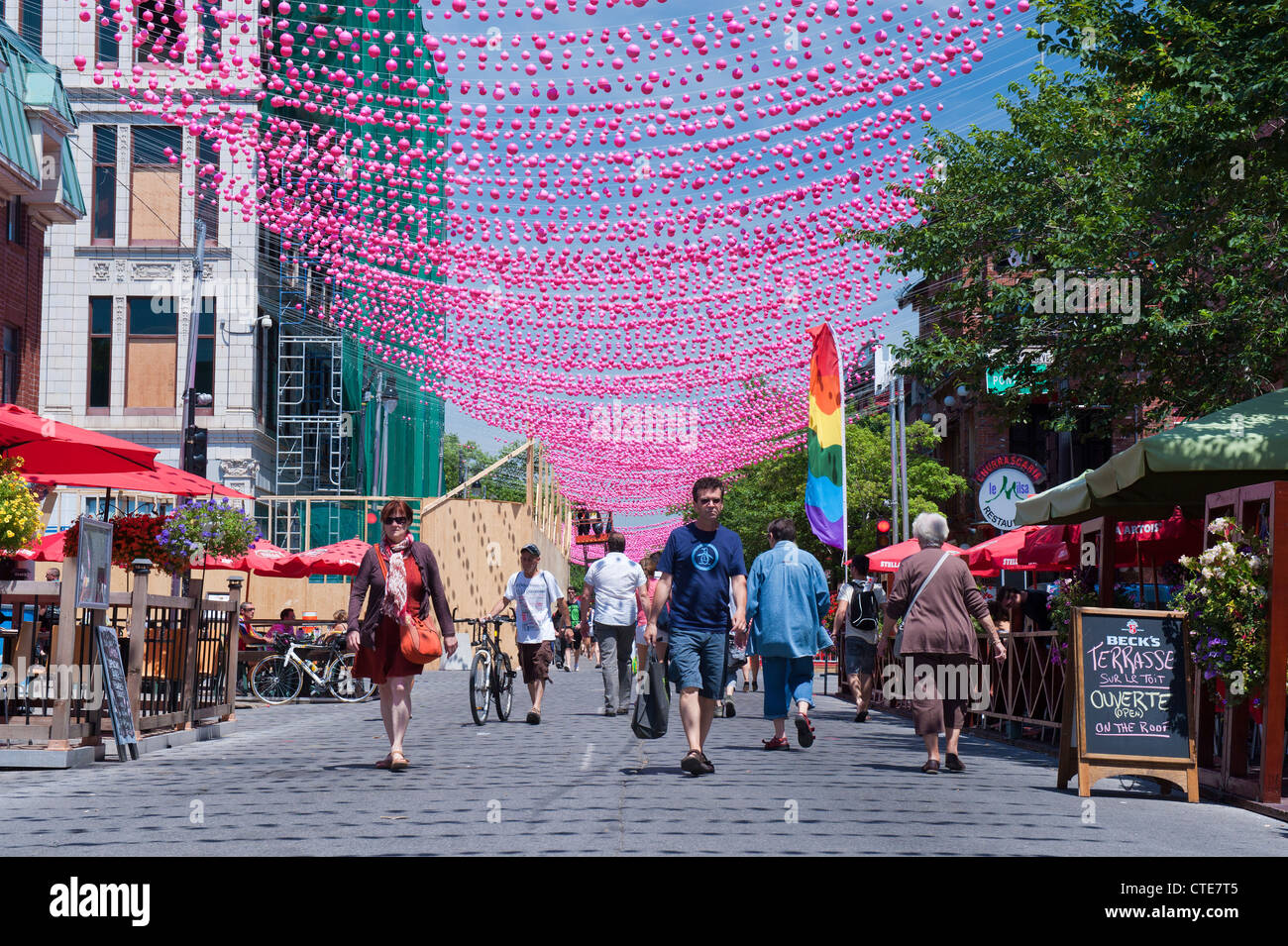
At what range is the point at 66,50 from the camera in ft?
125

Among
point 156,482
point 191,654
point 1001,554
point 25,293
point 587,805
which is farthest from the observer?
point 25,293

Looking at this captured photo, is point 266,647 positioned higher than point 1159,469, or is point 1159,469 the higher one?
point 1159,469

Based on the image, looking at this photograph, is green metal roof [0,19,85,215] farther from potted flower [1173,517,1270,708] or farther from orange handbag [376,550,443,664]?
potted flower [1173,517,1270,708]

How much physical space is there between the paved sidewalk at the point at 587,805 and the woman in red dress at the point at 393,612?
0.46 meters

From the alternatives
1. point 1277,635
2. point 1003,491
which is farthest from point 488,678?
point 1003,491

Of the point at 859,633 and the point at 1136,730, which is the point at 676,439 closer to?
the point at 859,633

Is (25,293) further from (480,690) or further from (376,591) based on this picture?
(376,591)

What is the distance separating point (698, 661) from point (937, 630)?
184 centimetres

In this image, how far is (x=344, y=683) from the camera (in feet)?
70.3

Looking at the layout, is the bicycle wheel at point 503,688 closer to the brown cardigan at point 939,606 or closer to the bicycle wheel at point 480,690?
the bicycle wheel at point 480,690

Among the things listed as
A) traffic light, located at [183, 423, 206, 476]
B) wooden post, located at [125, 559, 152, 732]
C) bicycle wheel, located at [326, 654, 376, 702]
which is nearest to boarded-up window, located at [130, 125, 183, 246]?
traffic light, located at [183, 423, 206, 476]

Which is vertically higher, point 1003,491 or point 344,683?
point 1003,491
